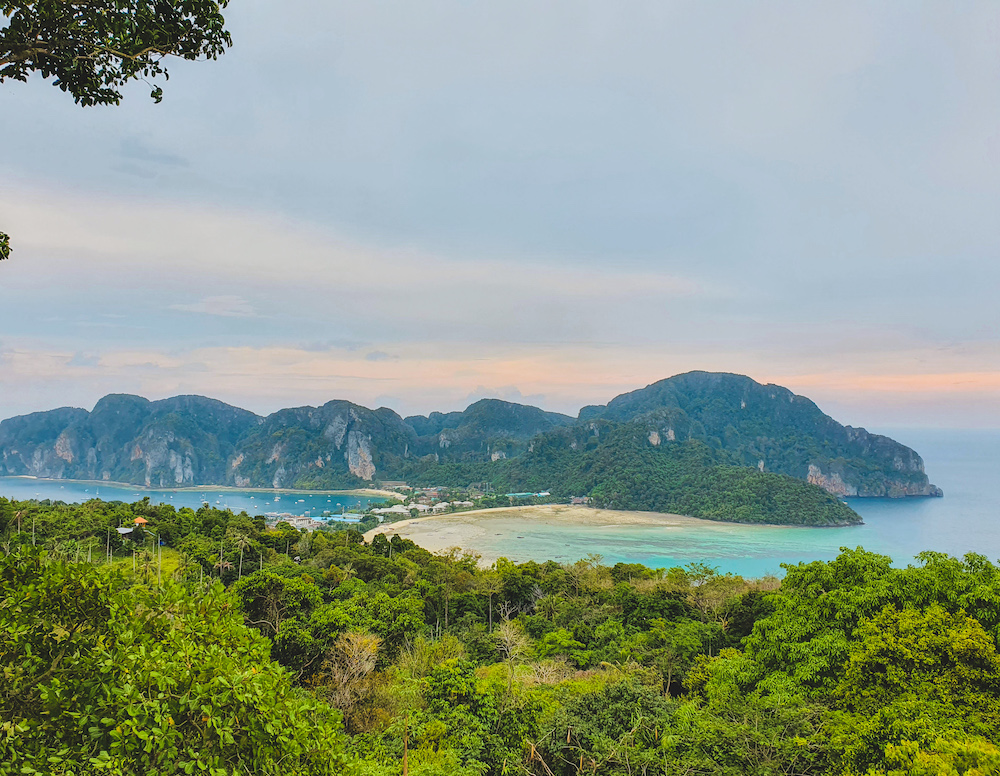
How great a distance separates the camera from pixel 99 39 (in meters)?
2.64

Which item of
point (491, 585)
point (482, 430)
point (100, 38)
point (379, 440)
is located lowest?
point (491, 585)

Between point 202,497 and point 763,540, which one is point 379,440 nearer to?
point 202,497

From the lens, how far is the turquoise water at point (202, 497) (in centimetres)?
7332

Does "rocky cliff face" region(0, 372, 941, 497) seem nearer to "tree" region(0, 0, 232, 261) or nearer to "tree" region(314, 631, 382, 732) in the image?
"tree" region(314, 631, 382, 732)

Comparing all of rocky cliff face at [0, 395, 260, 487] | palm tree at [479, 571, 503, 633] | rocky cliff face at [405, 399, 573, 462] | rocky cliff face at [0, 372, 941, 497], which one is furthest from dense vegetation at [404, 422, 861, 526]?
rocky cliff face at [0, 395, 260, 487]

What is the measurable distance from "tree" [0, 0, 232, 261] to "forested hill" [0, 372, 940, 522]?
226ft

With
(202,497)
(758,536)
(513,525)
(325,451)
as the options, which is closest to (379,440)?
(325,451)

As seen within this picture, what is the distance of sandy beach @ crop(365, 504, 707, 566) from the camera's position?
41.6 meters

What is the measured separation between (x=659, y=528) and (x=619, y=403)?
3382 inches

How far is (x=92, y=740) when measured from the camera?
6.73 ft

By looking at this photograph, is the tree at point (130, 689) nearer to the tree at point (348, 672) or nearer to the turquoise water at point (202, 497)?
the tree at point (348, 672)

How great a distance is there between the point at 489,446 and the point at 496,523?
187 ft

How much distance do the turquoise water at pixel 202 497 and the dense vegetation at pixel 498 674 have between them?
54684 millimetres

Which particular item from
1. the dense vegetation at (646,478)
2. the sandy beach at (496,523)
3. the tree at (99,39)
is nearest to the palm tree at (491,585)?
the sandy beach at (496,523)
